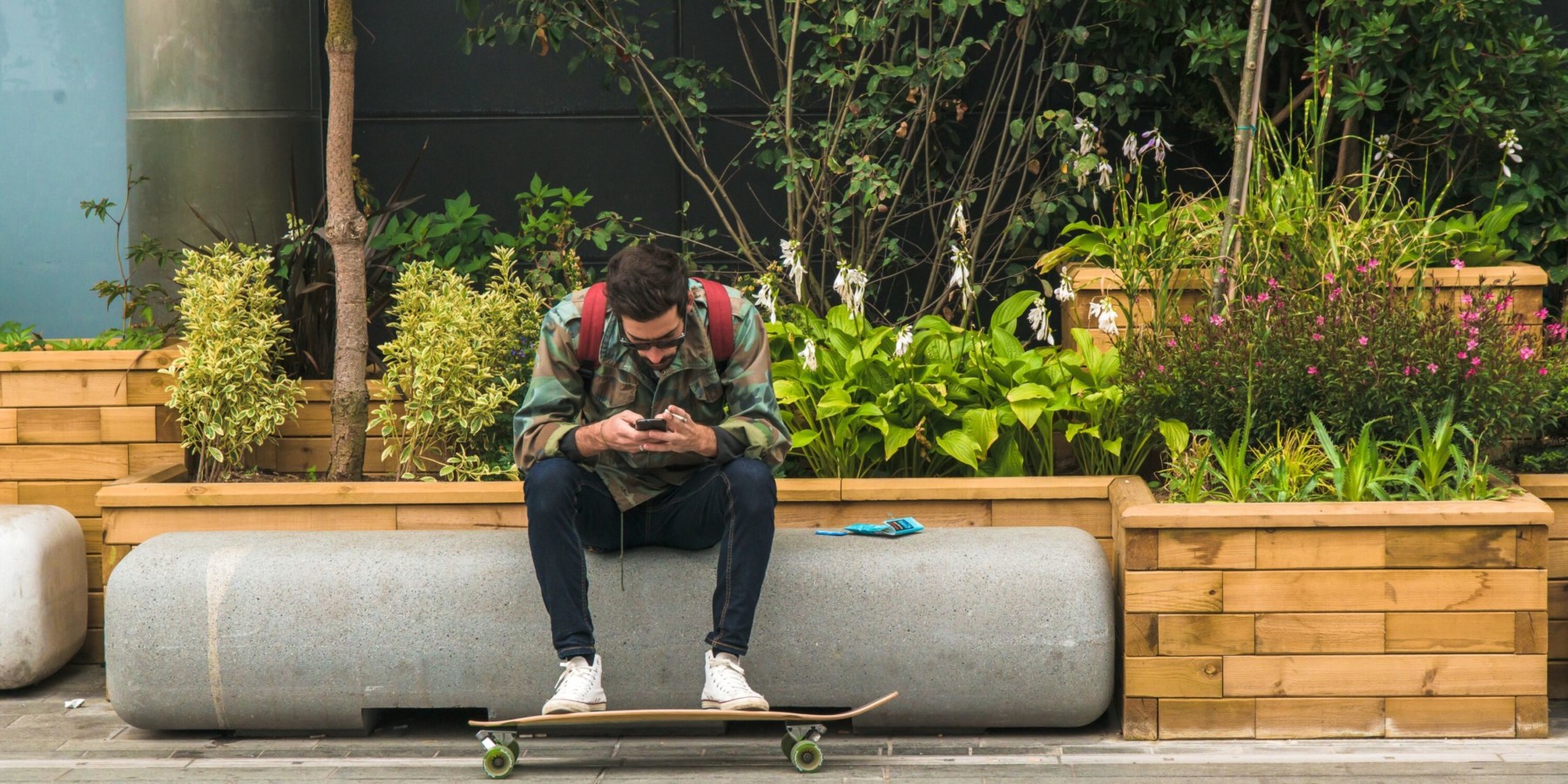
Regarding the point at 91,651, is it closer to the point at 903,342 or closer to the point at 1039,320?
the point at 903,342

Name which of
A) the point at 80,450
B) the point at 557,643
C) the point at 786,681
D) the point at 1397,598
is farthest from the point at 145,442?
the point at 1397,598

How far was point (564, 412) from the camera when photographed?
4.32 m

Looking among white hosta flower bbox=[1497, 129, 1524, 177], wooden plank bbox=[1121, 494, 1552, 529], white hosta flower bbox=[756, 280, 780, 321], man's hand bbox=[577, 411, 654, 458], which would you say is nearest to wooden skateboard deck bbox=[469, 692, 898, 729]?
man's hand bbox=[577, 411, 654, 458]

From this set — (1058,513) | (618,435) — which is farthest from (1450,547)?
(618,435)

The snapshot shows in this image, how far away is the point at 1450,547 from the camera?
14.0 ft

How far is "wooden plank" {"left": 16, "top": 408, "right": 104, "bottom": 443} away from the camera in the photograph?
17.6 ft

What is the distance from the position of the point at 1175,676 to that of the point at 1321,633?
0.39 m

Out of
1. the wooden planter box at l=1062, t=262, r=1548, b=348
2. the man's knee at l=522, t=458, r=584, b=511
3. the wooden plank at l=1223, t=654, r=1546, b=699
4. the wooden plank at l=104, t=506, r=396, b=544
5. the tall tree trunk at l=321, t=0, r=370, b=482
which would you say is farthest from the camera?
the tall tree trunk at l=321, t=0, r=370, b=482

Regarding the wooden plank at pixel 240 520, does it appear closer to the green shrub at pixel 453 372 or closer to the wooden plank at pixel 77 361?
the green shrub at pixel 453 372

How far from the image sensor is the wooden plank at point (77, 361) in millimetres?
5340

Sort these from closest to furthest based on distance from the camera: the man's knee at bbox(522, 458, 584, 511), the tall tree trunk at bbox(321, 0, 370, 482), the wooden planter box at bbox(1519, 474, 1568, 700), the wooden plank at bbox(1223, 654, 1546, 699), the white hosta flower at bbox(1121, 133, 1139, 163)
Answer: the man's knee at bbox(522, 458, 584, 511), the wooden plank at bbox(1223, 654, 1546, 699), the wooden planter box at bbox(1519, 474, 1568, 700), the tall tree trunk at bbox(321, 0, 370, 482), the white hosta flower at bbox(1121, 133, 1139, 163)

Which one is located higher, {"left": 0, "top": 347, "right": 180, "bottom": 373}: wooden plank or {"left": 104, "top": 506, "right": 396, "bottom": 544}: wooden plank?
{"left": 0, "top": 347, "right": 180, "bottom": 373}: wooden plank

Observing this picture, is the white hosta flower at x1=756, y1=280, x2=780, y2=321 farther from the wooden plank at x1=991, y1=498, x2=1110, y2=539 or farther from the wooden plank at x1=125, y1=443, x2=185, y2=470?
the wooden plank at x1=125, y1=443, x2=185, y2=470

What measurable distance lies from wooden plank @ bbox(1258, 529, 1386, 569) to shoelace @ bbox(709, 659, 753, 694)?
4.55ft
